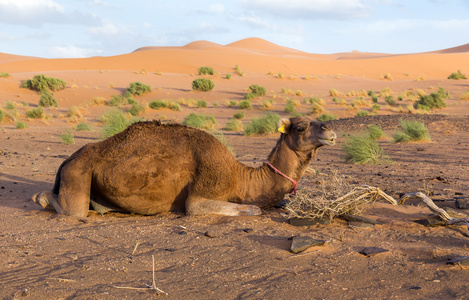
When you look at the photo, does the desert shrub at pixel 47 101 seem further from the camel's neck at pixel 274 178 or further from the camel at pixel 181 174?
the camel's neck at pixel 274 178

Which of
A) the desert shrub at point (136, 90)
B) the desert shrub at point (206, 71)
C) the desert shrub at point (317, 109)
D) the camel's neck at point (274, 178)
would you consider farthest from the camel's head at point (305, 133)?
the desert shrub at point (206, 71)

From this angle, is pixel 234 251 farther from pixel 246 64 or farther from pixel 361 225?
pixel 246 64

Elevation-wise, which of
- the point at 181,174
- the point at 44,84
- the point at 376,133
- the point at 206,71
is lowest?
the point at 376,133

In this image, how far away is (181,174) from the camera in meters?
6.82

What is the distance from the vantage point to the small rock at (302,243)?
5.21 m

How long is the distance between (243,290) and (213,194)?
2.58 meters

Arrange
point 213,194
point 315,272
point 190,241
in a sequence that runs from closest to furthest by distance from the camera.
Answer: point 315,272 → point 190,241 → point 213,194

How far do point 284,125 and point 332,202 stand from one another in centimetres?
129

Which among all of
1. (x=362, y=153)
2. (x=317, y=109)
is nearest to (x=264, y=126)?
(x=362, y=153)

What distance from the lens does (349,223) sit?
621 centimetres

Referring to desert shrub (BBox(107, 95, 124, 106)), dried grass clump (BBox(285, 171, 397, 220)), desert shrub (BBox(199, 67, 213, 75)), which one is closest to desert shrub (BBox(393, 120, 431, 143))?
dried grass clump (BBox(285, 171, 397, 220))

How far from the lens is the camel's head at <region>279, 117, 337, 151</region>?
21.2 feet

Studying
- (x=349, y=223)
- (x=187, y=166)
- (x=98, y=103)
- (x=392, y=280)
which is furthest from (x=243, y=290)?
(x=98, y=103)

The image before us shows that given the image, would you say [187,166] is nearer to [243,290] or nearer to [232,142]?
[243,290]
